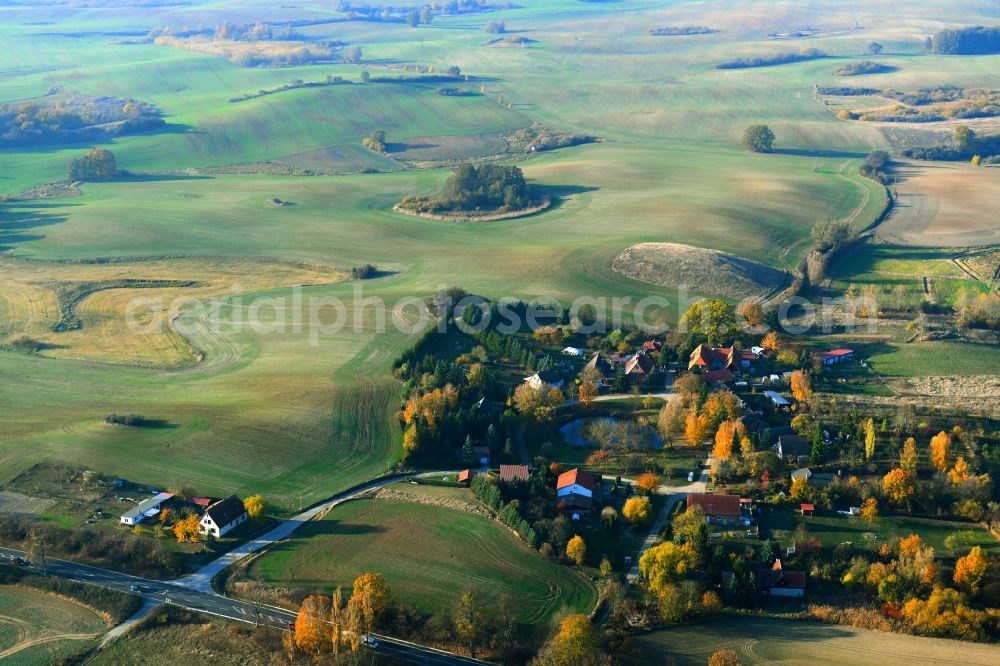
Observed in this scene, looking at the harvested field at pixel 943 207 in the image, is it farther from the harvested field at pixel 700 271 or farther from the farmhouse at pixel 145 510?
the farmhouse at pixel 145 510

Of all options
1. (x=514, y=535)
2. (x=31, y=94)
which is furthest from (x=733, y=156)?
(x=31, y=94)

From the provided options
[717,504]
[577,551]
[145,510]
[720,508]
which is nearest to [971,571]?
[720,508]

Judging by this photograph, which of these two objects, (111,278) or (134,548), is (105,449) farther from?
(111,278)

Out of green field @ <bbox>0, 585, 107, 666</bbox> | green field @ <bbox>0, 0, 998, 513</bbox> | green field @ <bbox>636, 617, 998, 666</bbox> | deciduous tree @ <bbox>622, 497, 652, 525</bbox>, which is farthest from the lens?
green field @ <bbox>0, 0, 998, 513</bbox>

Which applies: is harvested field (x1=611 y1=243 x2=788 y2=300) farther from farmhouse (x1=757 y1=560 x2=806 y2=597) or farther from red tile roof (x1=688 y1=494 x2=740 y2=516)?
Result: farmhouse (x1=757 y1=560 x2=806 y2=597)

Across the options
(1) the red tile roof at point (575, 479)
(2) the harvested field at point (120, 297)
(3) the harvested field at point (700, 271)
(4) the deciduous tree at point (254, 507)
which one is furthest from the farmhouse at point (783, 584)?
(2) the harvested field at point (120, 297)

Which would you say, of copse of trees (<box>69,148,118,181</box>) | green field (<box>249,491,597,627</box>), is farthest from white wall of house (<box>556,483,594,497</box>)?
copse of trees (<box>69,148,118,181</box>)

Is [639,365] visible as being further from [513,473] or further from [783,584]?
[783,584]
